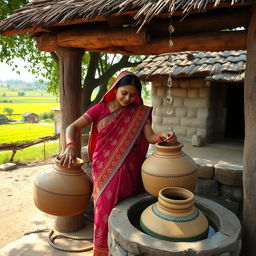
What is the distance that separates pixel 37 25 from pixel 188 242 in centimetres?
257

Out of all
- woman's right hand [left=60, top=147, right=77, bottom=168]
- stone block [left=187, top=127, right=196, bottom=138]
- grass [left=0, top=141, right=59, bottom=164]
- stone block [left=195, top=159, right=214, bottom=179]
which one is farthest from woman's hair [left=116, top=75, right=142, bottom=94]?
grass [left=0, top=141, right=59, bottom=164]

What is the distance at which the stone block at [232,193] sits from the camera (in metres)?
3.27

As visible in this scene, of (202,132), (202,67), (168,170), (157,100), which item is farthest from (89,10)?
(202,132)

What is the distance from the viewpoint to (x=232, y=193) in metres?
3.31

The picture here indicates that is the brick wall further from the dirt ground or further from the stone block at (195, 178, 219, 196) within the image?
the dirt ground

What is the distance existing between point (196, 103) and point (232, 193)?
2.28m

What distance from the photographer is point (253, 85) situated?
7.07 feet

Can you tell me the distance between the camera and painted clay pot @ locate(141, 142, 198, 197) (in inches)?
82.8

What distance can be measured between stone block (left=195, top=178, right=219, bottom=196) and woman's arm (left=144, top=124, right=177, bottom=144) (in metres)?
1.30

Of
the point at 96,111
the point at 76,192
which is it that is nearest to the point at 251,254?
the point at 76,192

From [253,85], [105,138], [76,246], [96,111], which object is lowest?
[76,246]

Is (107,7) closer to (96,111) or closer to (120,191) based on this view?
(96,111)

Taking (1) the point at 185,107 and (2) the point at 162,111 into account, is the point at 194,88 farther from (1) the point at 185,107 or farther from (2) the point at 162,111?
(2) the point at 162,111

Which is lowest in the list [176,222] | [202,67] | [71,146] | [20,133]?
[20,133]
